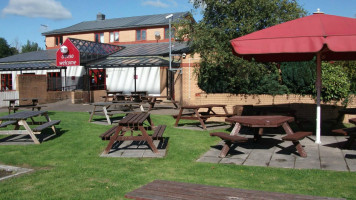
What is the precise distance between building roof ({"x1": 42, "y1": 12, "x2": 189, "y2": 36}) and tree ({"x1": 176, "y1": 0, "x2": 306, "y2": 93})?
1782 cm

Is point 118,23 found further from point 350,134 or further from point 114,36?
point 350,134

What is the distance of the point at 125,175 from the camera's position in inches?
A: 215

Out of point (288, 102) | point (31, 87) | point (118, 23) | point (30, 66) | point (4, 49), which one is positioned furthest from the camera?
point (4, 49)

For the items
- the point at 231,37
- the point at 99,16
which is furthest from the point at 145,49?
the point at 231,37

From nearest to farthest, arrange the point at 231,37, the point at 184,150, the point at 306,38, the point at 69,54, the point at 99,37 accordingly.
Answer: the point at 306,38 < the point at 184,150 < the point at 231,37 < the point at 69,54 < the point at 99,37

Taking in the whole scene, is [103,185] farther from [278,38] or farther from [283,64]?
[283,64]

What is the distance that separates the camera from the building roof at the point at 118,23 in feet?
107

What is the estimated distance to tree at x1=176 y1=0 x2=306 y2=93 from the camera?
13.0 meters

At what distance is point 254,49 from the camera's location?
697 cm

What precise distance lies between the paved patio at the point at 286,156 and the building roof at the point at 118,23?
24776mm

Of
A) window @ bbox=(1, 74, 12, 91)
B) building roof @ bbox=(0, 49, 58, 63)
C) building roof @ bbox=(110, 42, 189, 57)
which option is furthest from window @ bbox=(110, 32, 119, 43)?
window @ bbox=(1, 74, 12, 91)

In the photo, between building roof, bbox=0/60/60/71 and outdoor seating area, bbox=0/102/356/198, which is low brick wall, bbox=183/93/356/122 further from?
building roof, bbox=0/60/60/71

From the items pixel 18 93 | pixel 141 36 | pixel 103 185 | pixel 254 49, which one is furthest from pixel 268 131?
pixel 141 36

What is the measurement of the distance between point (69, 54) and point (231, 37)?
14807 millimetres
